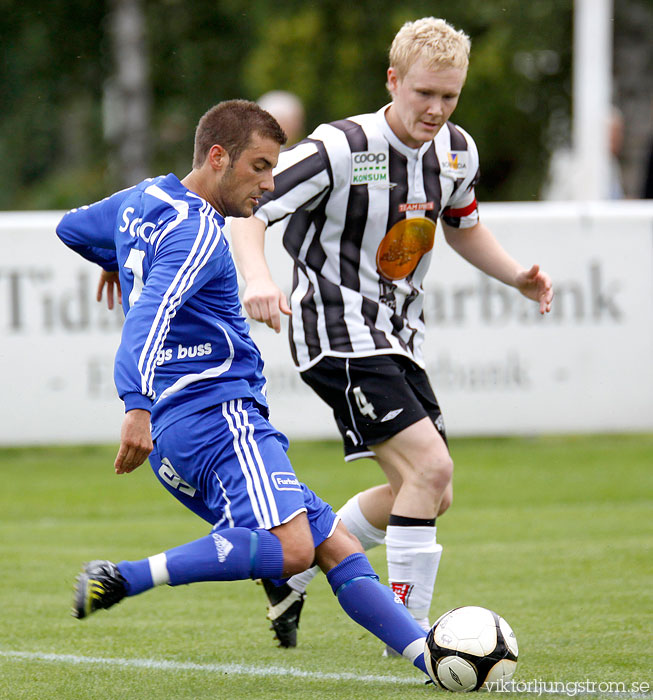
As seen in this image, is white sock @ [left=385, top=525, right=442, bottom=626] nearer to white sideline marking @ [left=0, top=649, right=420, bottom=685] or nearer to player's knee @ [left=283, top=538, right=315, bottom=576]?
white sideline marking @ [left=0, top=649, right=420, bottom=685]

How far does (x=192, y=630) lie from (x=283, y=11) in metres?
17.4

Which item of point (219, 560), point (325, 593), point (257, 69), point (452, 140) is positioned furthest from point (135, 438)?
point (257, 69)

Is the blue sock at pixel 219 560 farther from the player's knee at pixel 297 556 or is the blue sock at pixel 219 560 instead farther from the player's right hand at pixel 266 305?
the player's right hand at pixel 266 305

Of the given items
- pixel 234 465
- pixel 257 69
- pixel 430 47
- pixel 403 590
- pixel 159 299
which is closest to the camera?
pixel 159 299

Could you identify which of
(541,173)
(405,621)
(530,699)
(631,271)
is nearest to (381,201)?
(405,621)

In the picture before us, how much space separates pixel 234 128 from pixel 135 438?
3.61 ft

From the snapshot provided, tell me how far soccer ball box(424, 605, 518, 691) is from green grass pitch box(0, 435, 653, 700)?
0.09 metres

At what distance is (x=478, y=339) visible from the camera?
1061cm

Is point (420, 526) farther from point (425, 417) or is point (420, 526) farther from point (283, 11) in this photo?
point (283, 11)

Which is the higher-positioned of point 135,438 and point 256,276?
point 256,276

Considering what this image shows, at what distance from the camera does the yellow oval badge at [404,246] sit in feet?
16.6

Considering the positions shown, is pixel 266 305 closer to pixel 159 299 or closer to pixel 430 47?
pixel 159 299

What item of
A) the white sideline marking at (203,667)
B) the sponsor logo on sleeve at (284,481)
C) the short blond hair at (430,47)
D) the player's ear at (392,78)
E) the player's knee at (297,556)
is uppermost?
the short blond hair at (430,47)

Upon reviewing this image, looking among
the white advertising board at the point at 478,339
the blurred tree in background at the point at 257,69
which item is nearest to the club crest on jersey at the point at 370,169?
the white advertising board at the point at 478,339
